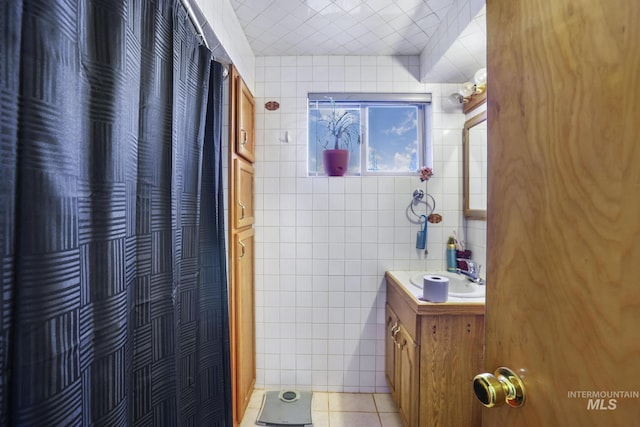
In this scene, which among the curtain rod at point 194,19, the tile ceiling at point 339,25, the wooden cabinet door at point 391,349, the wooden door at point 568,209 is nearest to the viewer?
the wooden door at point 568,209

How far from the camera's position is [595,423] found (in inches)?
14.5

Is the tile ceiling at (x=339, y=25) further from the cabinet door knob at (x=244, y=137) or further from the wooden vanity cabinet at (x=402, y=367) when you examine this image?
the wooden vanity cabinet at (x=402, y=367)

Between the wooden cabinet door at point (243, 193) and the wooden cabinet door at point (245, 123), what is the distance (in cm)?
7

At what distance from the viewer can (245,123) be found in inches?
68.5

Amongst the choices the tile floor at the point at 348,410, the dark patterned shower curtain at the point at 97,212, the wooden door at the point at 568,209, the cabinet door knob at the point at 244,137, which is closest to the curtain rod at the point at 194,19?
the dark patterned shower curtain at the point at 97,212

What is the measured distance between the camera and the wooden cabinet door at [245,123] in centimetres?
160

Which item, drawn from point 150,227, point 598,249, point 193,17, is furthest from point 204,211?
point 598,249

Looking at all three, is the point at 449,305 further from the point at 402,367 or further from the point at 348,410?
the point at 348,410

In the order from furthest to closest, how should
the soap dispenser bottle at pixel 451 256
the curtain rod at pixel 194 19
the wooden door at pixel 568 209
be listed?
the soap dispenser bottle at pixel 451 256
the curtain rod at pixel 194 19
the wooden door at pixel 568 209

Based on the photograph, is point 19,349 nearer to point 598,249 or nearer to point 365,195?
point 598,249

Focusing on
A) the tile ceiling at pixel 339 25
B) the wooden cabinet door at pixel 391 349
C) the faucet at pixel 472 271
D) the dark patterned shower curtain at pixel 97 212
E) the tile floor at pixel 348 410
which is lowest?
the tile floor at pixel 348 410

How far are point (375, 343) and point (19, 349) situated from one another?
6.20 feet

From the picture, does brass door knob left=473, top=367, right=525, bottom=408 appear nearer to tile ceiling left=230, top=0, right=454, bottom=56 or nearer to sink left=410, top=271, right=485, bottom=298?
sink left=410, top=271, right=485, bottom=298

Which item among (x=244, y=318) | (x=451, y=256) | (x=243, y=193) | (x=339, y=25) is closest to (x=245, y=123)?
(x=243, y=193)
